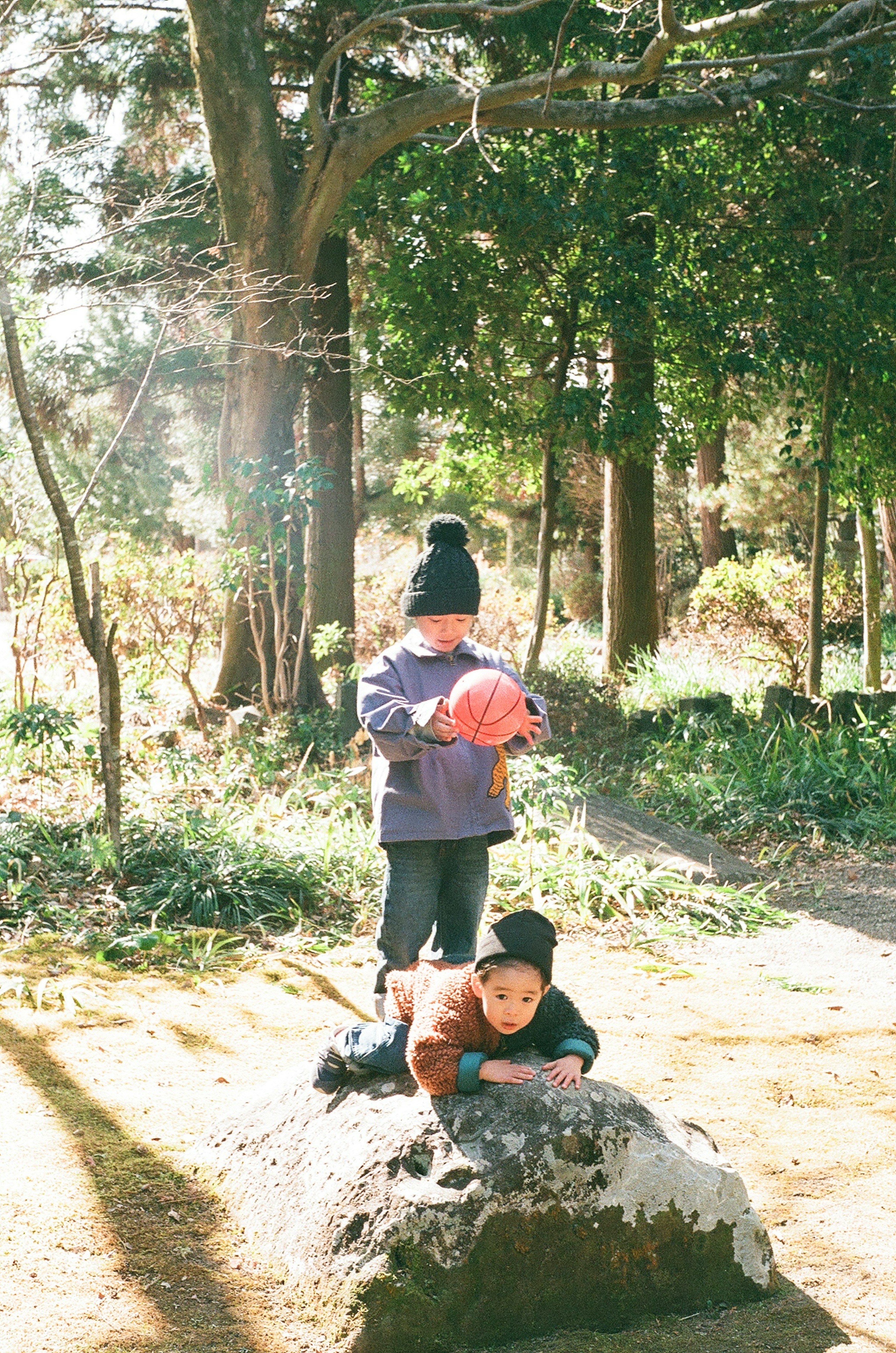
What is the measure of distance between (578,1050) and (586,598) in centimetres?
1909

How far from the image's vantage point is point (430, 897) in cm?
347

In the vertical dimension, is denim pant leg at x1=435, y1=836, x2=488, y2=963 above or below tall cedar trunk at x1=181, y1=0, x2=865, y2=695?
below

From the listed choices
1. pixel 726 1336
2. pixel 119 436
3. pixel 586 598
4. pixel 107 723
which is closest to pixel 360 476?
pixel 586 598

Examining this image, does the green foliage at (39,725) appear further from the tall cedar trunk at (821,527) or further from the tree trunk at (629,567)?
the tree trunk at (629,567)

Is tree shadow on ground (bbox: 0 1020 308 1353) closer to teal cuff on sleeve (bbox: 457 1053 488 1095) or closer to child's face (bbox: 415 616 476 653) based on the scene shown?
teal cuff on sleeve (bbox: 457 1053 488 1095)

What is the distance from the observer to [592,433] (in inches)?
384

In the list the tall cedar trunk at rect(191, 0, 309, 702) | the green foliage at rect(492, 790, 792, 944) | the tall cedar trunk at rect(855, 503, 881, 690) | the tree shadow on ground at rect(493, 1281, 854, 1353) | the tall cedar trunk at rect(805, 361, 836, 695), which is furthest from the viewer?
the tall cedar trunk at rect(855, 503, 881, 690)

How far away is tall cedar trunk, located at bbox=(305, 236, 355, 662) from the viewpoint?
37.0 ft

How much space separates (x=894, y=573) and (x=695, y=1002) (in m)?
11.6

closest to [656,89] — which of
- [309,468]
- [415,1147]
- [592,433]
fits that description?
[592,433]

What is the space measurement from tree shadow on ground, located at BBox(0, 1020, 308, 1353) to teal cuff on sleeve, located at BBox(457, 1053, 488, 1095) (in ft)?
2.18

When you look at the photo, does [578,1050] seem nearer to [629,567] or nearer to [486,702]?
[486,702]

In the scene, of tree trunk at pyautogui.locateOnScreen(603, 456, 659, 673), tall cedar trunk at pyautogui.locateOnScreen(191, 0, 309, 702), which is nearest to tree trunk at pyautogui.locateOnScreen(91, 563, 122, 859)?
tall cedar trunk at pyautogui.locateOnScreen(191, 0, 309, 702)

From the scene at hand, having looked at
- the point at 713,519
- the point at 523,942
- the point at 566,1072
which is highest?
the point at 713,519
